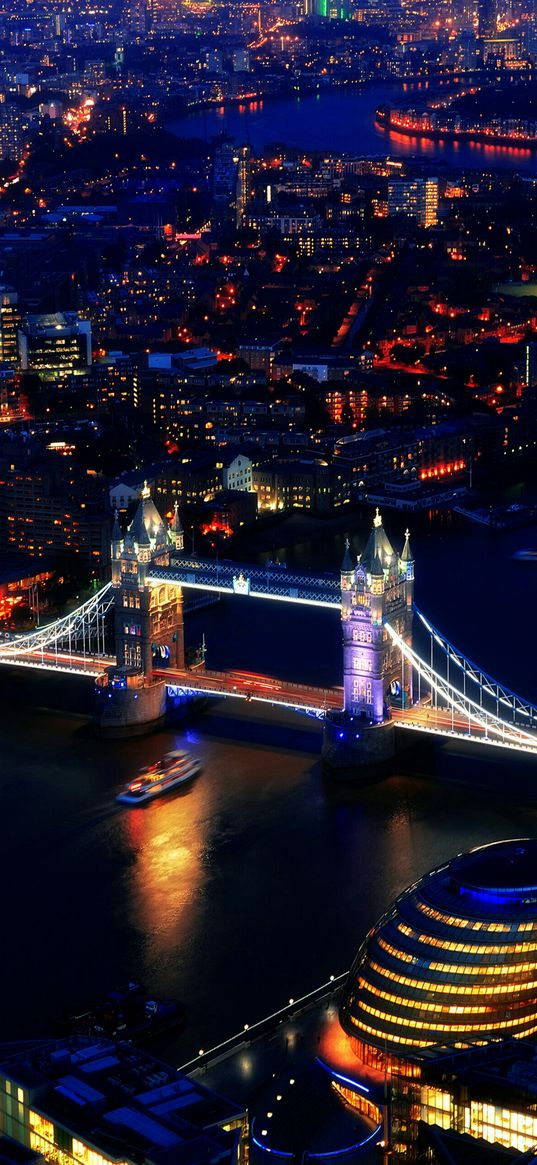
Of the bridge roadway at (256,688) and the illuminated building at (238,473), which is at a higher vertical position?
the bridge roadway at (256,688)

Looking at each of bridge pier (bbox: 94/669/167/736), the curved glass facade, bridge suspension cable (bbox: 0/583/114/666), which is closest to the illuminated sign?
bridge pier (bbox: 94/669/167/736)

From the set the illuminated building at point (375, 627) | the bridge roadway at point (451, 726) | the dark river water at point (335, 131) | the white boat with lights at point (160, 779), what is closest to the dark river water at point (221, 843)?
the white boat with lights at point (160, 779)

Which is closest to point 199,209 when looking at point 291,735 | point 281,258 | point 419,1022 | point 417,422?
point 281,258

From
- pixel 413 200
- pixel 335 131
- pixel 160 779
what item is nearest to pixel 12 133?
pixel 335 131

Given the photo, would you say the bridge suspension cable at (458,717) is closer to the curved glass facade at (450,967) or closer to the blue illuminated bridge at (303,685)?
the blue illuminated bridge at (303,685)

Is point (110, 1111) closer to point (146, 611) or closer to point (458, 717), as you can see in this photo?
point (458, 717)

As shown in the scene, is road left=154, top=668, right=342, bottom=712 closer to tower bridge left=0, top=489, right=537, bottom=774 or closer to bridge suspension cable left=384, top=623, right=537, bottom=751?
tower bridge left=0, top=489, right=537, bottom=774
